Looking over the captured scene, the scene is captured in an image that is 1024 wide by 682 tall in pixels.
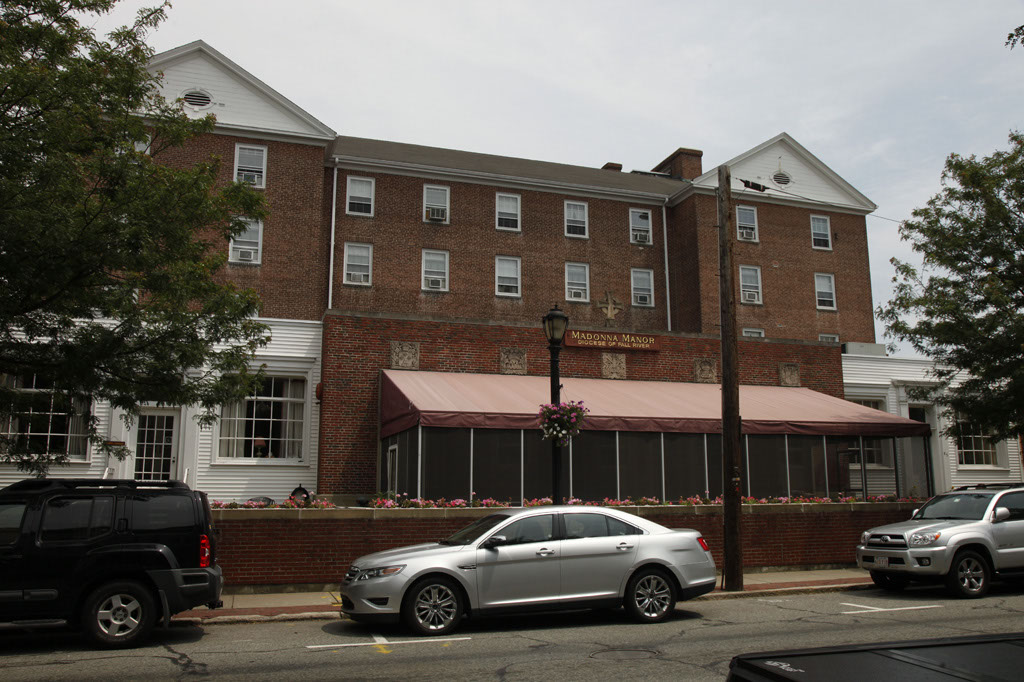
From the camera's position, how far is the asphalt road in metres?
8.09

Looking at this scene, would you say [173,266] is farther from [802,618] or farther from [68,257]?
[802,618]

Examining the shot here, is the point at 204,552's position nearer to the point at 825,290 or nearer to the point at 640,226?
the point at 640,226

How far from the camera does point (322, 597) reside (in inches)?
523

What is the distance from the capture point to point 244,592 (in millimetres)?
13586

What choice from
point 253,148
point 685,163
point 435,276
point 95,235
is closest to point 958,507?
point 95,235

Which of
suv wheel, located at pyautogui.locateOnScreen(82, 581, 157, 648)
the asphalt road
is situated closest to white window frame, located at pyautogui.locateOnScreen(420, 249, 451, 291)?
the asphalt road

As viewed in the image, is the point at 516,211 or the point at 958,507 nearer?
the point at 958,507

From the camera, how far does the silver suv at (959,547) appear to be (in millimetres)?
13289

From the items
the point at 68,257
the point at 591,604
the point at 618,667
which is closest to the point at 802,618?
the point at 591,604

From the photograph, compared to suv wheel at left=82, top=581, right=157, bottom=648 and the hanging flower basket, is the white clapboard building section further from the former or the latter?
suv wheel at left=82, top=581, right=157, bottom=648

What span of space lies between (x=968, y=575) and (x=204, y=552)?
11.5 meters

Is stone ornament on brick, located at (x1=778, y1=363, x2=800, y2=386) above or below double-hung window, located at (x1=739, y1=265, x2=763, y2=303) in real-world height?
below

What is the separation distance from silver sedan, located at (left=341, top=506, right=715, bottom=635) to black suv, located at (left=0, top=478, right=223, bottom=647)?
6.48ft

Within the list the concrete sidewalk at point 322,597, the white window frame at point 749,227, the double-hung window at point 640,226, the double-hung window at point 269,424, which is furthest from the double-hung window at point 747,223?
the double-hung window at point 269,424
